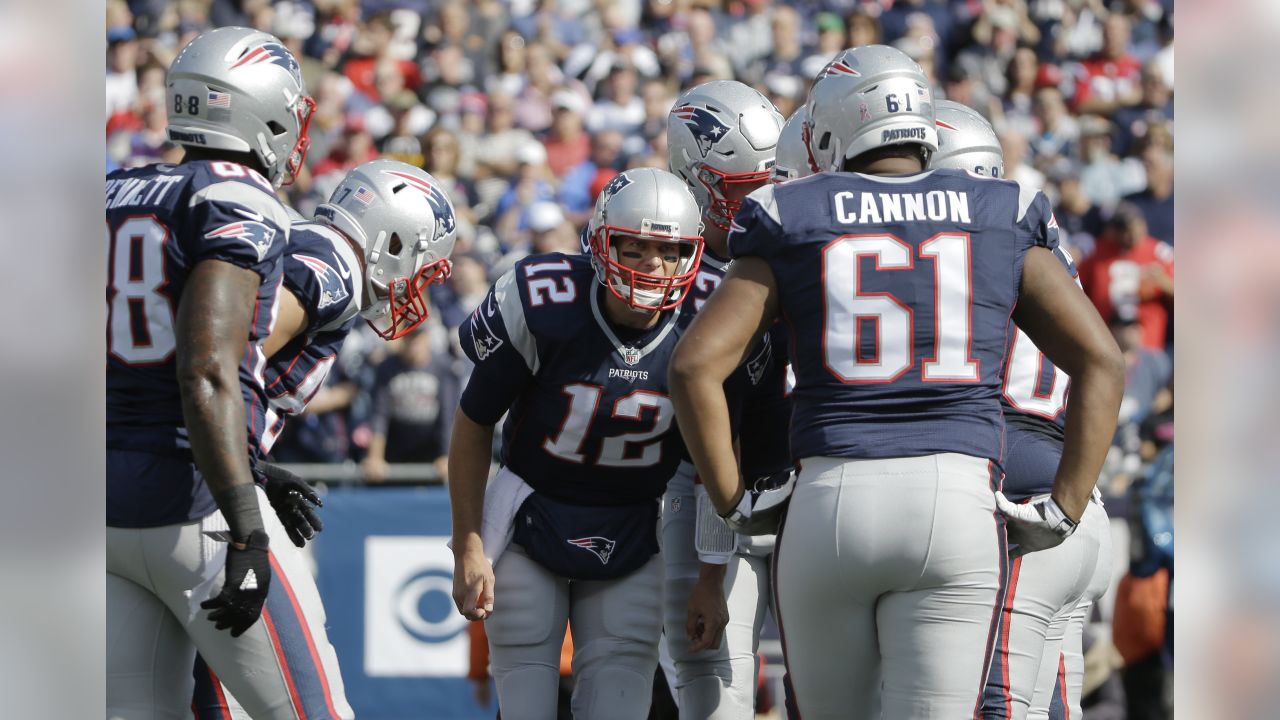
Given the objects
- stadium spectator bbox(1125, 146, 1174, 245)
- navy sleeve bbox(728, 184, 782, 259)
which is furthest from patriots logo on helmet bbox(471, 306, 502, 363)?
stadium spectator bbox(1125, 146, 1174, 245)

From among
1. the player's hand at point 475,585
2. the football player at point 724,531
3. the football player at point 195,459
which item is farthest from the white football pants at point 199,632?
the football player at point 724,531

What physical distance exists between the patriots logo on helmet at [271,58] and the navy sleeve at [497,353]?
2.45 ft

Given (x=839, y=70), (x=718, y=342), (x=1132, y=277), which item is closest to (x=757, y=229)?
(x=718, y=342)

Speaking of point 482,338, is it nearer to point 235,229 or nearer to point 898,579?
point 235,229

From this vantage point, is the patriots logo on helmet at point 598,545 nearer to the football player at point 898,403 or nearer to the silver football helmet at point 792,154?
the football player at point 898,403

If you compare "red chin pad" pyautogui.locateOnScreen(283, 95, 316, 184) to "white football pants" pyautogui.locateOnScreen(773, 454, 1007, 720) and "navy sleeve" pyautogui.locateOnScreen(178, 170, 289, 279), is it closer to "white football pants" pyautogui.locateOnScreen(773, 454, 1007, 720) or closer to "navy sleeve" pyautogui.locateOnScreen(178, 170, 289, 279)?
"navy sleeve" pyautogui.locateOnScreen(178, 170, 289, 279)

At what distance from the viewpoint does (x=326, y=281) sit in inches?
128

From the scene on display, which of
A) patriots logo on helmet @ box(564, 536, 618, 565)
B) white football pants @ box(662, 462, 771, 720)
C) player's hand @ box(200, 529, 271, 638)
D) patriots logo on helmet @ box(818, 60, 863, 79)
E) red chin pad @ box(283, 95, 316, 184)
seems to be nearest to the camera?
player's hand @ box(200, 529, 271, 638)

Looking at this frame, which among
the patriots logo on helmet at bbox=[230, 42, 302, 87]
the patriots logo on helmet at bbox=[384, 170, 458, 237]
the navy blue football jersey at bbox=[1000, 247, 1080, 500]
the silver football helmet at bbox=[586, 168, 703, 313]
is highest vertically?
the patriots logo on helmet at bbox=[230, 42, 302, 87]

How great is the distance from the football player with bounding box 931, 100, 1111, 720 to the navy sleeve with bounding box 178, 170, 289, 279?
1820mm

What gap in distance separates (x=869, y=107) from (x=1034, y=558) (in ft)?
3.89

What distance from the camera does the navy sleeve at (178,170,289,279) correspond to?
284 cm

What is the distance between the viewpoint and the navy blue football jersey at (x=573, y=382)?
3.62 metres
